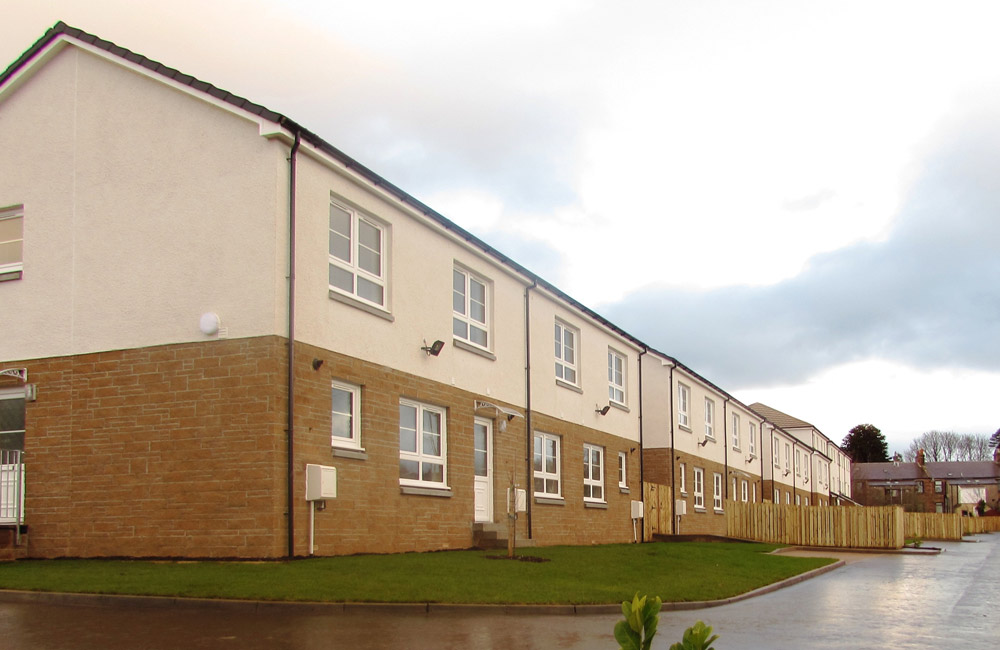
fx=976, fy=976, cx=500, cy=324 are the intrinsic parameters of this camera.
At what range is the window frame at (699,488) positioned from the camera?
37.4 meters

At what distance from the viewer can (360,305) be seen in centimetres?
1628

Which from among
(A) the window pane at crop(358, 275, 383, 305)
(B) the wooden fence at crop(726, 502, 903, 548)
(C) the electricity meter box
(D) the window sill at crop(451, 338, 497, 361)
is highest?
(A) the window pane at crop(358, 275, 383, 305)

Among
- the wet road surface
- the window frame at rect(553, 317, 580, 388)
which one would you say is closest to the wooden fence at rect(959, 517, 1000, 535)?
the window frame at rect(553, 317, 580, 388)

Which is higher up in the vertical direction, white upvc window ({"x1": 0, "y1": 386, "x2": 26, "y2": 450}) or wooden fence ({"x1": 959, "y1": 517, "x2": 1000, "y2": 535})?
white upvc window ({"x1": 0, "y1": 386, "x2": 26, "y2": 450})

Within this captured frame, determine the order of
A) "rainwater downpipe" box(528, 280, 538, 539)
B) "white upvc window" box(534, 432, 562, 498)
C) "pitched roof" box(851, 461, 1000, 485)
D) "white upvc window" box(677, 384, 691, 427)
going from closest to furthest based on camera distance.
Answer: "rainwater downpipe" box(528, 280, 538, 539) < "white upvc window" box(534, 432, 562, 498) < "white upvc window" box(677, 384, 691, 427) < "pitched roof" box(851, 461, 1000, 485)

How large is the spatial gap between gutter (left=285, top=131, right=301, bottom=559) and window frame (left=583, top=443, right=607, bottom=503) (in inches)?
523

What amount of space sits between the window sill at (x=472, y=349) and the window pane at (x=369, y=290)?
2.75 metres

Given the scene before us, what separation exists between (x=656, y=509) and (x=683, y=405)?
5.93 m

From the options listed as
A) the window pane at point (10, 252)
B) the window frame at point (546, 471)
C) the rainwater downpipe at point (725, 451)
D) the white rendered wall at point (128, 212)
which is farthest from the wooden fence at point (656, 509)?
the window pane at point (10, 252)

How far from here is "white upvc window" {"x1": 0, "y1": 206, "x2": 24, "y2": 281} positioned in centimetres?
1642

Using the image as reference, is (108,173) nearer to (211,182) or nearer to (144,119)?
(144,119)

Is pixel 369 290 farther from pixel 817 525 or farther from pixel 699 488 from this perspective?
pixel 699 488

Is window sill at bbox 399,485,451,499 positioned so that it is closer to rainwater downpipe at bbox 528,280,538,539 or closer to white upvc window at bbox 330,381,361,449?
white upvc window at bbox 330,381,361,449

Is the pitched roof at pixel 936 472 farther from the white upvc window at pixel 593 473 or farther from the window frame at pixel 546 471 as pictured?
the window frame at pixel 546 471
